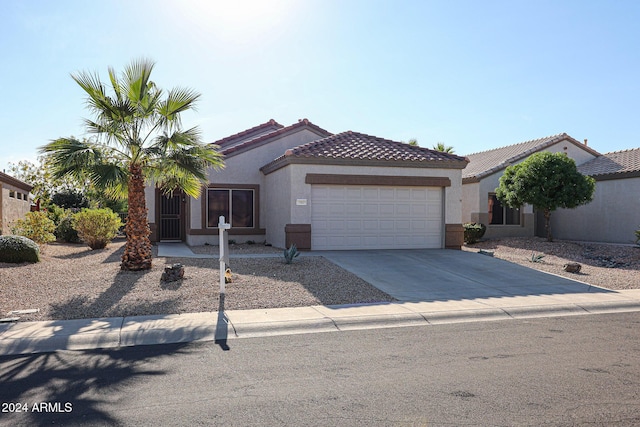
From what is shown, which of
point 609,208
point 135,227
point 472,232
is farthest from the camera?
point 609,208

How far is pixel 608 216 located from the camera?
22531 mm

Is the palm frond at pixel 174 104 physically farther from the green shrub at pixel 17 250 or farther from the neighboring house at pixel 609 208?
the neighboring house at pixel 609 208

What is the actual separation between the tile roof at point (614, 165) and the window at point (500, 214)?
3.83 metres

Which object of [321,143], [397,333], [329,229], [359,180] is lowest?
[397,333]

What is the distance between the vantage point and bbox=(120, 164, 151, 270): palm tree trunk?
38.3 ft

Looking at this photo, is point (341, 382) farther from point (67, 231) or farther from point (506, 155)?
point (506, 155)

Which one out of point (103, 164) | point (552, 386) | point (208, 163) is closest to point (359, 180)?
point (208, 163)

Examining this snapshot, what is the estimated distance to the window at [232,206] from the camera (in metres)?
19.0

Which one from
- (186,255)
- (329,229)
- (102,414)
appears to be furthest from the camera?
(329,229)

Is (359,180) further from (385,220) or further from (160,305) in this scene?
(160,305)

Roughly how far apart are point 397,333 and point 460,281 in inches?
189

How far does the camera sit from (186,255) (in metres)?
15.2

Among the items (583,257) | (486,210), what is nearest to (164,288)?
(583,257)

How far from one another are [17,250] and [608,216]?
2254 cm
